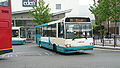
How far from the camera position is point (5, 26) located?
1407cm

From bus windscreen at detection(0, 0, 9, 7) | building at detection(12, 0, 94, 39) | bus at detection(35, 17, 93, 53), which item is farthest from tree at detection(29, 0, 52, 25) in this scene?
bus windscreen at detection(0, 0, 9, 7)

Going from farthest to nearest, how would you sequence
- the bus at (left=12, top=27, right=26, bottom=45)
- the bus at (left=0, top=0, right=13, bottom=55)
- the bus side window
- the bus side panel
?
the bus at (left=12, top=27, right=26, bottom=45), the bus side window, the bus side panel, the bus at (left=0, top=0, right=13, bottom=55)

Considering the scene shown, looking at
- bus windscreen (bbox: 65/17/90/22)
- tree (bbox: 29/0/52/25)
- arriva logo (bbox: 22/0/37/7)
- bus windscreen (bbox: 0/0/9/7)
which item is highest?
arriva logo (bbox: 22/0/37/7)

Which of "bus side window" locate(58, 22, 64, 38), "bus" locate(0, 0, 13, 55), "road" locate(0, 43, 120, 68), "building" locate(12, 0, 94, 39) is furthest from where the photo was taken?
"building" locate(12, 0, 94, 39)

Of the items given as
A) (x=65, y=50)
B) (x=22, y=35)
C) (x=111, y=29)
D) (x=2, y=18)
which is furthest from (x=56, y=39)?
(x=111, y=29)

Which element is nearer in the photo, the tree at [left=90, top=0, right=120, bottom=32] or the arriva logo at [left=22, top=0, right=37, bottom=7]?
the tree at [left=90, top=0, right=120, bottom=32]

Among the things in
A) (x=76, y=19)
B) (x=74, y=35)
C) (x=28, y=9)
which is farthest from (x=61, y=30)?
(x=28, y=9)

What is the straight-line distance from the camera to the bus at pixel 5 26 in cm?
1373

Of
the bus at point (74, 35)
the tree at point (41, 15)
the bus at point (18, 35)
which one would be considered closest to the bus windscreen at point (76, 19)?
the bus at point (74, 35)

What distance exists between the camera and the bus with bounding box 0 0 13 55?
13.7 metres

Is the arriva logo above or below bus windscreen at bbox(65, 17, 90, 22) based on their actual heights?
above

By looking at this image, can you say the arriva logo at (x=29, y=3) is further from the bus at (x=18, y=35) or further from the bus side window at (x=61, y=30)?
the bus side window at (x=61, y=30)

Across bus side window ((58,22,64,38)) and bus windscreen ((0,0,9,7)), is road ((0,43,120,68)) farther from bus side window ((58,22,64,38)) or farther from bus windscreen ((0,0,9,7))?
bus windscreen ((0,0,9,7))

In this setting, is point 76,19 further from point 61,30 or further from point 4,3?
point 4,3
